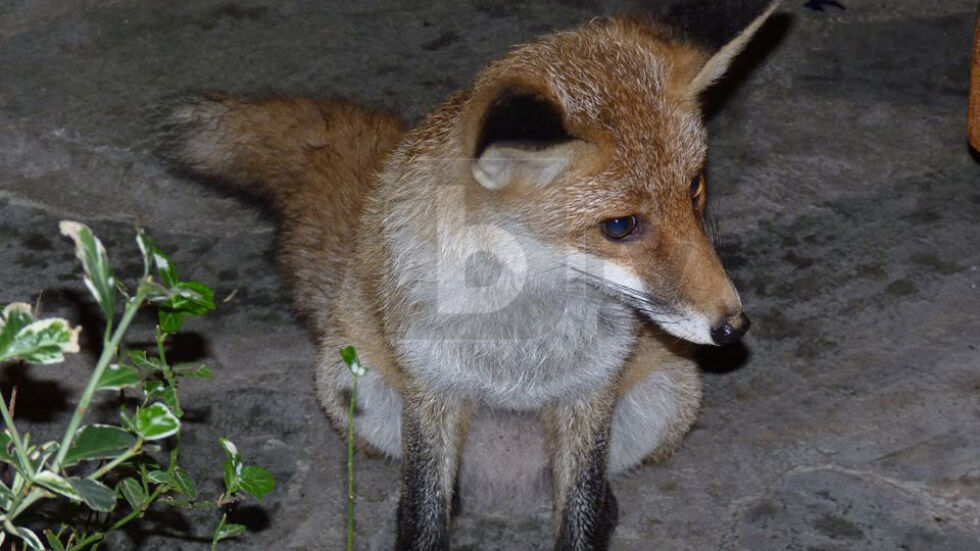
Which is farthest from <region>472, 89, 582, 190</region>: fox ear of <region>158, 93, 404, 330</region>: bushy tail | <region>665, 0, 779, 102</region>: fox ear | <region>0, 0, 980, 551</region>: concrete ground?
<region>0, 0, 980, 551</region>: concrete ground

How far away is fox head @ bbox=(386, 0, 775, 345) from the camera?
287 centimetres

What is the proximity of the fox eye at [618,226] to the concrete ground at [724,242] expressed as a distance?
1172mm

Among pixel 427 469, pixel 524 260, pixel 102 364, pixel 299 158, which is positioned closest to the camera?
pixel 102 364

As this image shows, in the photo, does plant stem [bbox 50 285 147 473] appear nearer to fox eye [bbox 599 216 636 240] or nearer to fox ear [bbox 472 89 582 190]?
fox ear [bbox 472 89 582 190]

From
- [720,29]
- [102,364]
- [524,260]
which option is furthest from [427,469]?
[102,364]

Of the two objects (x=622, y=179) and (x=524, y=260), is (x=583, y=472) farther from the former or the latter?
(x=622, y=179)

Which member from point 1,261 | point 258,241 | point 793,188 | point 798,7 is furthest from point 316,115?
→ point 798,7

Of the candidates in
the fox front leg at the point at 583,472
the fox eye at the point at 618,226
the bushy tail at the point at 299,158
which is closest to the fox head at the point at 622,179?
the fox eye at the point at 618,226

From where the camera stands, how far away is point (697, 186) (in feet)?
10.2

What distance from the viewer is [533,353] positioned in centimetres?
329

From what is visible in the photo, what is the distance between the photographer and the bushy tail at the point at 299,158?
399 centimetres

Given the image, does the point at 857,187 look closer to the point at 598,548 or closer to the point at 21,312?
the point at 598,548

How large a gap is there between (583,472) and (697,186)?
3.17ft

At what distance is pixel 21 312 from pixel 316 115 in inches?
91.5
